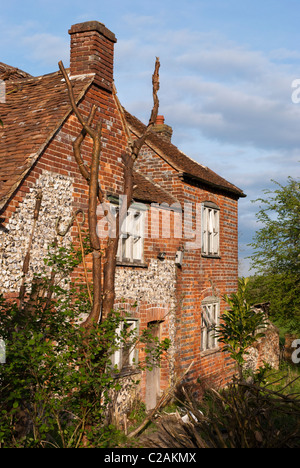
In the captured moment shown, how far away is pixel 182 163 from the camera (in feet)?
51.1

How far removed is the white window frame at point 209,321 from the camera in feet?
52.8

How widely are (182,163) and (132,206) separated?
3635 millimetres

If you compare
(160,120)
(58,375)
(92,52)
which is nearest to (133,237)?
(92,52)

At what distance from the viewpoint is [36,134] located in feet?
31.6

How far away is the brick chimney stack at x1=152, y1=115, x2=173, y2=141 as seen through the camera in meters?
18.1

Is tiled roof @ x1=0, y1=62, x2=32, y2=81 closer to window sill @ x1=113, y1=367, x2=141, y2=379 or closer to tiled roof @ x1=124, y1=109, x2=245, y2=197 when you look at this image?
tiled roof @ x1=124, y1=109, x2=245, y2=197

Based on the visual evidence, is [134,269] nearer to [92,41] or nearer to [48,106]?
[48,106]

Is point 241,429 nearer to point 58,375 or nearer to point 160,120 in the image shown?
point 58,375

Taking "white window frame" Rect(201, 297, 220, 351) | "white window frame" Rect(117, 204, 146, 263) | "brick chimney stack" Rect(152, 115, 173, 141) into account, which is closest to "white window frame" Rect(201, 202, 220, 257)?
"white window frame" Rect(201, 297, 220, 351)

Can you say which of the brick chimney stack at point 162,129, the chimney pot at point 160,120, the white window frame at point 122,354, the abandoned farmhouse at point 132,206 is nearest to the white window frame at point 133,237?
the abandoned farmhouse at point 132,206

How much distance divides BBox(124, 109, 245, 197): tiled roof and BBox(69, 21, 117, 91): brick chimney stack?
379cm

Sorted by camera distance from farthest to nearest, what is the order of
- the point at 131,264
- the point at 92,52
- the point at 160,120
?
the point at 160,120
the point at 131,264
the point at 92,52

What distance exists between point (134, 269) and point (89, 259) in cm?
227
